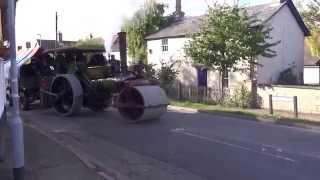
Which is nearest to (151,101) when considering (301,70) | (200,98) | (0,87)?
(0,87)

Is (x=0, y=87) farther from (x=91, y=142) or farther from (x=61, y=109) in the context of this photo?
(x=61, y=109)

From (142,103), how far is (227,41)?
34.7ft

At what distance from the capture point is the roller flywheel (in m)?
17.9

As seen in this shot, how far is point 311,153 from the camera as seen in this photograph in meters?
13.1

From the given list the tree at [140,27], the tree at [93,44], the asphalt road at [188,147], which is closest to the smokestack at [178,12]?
the tree at [140,27]

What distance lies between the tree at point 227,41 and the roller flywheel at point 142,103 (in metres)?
9.56

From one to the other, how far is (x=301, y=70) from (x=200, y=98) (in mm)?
9360

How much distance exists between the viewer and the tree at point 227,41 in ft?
89.5

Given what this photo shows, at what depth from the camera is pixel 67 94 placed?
20625 millimetres

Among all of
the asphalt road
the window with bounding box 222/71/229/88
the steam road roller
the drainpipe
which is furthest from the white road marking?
the window with bounding box 222/71/229/88

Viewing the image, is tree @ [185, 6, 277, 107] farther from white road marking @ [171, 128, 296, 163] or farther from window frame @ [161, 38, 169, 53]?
white road marking @ [171, 128, 296, 163]

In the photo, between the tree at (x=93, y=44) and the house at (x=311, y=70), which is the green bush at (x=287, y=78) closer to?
the tree at (x=93, y=44)

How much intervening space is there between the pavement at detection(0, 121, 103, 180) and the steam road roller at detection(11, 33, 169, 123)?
17.9ft

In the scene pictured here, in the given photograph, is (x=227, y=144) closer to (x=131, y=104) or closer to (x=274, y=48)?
(x=131, y=104)
